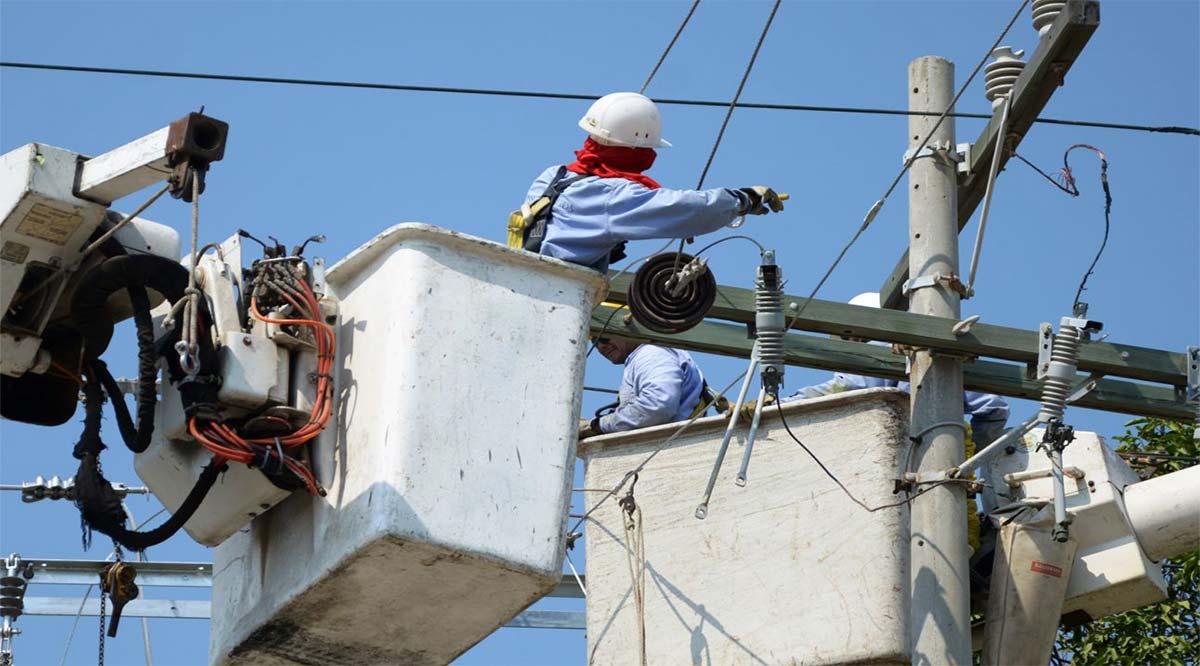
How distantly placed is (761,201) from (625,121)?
2.30ft

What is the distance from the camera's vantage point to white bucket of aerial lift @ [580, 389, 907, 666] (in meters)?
9.87

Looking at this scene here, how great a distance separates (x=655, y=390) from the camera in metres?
10.8

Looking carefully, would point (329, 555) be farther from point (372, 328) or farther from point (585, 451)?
point (585, 451)

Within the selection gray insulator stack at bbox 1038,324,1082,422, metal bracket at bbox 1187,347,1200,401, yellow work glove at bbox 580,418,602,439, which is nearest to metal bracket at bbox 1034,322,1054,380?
gray insulator stack at bbox 1038,324,1082,422

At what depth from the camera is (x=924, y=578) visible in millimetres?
9812

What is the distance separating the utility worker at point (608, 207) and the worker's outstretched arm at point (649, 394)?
134 cm

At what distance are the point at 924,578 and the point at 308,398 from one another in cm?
310

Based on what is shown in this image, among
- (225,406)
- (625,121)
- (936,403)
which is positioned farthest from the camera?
(936,403)

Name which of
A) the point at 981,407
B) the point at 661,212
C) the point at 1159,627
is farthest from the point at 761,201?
the point at 1159,627

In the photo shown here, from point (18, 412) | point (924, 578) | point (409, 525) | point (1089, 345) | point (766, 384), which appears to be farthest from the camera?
point (1089, 345)

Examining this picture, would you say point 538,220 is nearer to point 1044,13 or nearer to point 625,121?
point 625,121

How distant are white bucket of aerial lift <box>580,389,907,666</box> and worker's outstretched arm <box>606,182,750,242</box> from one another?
46.2 inches

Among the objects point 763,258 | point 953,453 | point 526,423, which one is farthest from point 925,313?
point 526,423

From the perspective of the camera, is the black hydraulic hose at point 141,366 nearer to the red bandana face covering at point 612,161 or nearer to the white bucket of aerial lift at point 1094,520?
the red bandana face covering at point 612,161
